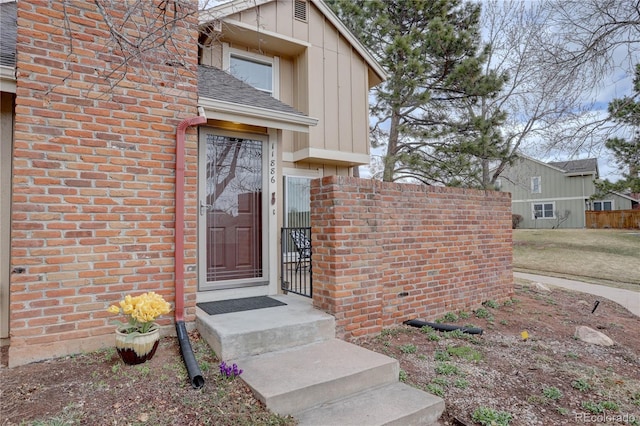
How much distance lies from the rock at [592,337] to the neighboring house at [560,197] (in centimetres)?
2044

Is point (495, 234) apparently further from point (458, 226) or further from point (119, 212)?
point (119, 212)

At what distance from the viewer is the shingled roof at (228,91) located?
433 cm

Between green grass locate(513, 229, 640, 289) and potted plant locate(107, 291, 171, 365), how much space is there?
1058cm

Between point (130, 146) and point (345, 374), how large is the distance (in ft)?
9.22

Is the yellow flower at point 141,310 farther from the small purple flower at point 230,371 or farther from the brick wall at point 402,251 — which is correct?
the brick wall at point 402,251

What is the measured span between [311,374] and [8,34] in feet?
15.4

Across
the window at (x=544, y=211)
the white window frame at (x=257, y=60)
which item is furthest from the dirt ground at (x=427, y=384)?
the window at (x=544, y=211)

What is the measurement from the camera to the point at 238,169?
4.80 m

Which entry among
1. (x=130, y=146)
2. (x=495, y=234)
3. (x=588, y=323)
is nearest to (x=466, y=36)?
(x=495, y=234)

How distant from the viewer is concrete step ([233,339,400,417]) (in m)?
2.53

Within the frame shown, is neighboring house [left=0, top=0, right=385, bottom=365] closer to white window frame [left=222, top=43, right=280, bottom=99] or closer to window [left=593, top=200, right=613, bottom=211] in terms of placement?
white window frame [left=222, top=43, right=280, bottom=99]

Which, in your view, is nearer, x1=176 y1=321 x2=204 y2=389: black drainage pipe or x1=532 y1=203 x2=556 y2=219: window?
x1=176 y1=321 x2=204 y2=389: black drainage pipe

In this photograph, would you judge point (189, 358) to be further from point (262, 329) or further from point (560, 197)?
point (560, 197)

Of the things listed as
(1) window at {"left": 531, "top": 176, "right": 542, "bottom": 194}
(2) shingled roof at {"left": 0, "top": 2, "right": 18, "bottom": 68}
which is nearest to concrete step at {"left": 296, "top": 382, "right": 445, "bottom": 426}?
(2) shingled roof at {"left": 0, "top": 2, "right": 18, "bottom": 68}
